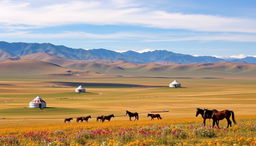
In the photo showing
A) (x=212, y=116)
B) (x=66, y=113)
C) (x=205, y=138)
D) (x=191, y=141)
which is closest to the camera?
(x=191, y=141)

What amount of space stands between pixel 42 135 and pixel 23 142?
2824 millimetres

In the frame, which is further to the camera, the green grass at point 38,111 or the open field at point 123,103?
the green grass at point 38,111

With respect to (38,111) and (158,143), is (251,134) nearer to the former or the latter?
(158,143)

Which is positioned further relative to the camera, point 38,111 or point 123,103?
point 123,103

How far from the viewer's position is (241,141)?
14.9 m

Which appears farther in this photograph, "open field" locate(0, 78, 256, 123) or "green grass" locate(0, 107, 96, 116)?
"green grass" locate(0, 107, 96, 116)

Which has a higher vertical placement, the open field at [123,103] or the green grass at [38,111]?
the open field at [123,103]

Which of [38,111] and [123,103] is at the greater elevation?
[123,103]

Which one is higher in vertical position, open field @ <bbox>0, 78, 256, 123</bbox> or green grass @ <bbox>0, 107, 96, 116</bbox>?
open field @ <bbox>0, 78, 256, 123</bbox>

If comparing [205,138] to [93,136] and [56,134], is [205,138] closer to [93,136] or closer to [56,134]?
[93,136]

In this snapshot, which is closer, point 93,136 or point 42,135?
point 93,136

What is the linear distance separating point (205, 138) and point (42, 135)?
796 centimetres

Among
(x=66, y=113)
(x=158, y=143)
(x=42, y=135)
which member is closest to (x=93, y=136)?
(x=42, y=135)

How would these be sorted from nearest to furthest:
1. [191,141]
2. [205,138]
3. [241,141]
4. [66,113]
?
[241,141], [191,141], [205,138], [66,113]
